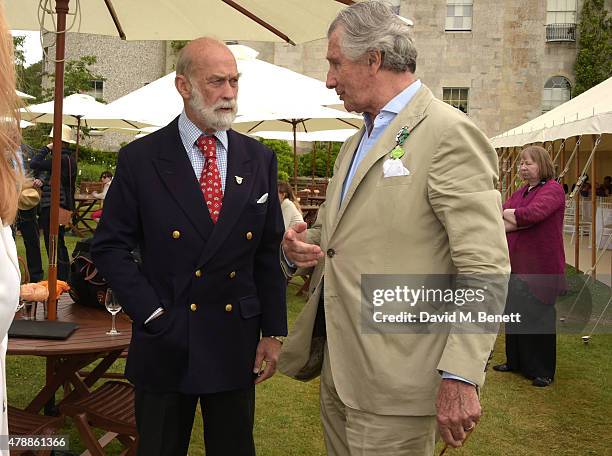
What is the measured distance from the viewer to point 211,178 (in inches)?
117

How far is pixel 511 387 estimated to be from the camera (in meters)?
6.75

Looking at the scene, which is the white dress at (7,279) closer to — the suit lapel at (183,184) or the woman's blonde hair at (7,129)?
the woman's blonde hair at (7,129)

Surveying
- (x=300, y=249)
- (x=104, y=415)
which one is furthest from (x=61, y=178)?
(x=300, y=249)

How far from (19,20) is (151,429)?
9.70ft

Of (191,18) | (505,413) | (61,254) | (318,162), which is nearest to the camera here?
(191,18)

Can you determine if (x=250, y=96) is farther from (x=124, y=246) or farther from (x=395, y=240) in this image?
(x=395, y=240)

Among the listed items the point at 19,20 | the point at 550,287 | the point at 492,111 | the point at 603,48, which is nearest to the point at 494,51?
the point at 492,111

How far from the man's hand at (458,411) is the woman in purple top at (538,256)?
4663mm

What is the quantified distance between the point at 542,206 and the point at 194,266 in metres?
4.63

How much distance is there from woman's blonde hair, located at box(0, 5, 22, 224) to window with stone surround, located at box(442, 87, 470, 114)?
31962 mm

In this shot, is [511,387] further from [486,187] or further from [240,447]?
[486,187]

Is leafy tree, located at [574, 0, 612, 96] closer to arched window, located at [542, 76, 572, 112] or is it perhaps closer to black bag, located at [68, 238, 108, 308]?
arched window, located at [542, 76, 572, 112]

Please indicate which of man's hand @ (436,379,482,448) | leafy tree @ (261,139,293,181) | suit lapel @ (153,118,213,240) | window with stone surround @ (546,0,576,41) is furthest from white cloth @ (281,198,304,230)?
window with stone surround @ (546,0,576,41)

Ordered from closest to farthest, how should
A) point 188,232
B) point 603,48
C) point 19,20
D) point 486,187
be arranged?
point 486,187 < point 188,232 < point 19,20 < point 603,48
